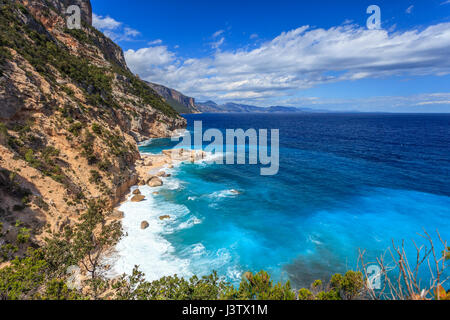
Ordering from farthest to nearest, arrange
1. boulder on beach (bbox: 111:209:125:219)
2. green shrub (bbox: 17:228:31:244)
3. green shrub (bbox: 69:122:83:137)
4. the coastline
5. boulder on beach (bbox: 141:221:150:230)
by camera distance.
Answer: green shrub (bbox: 69:122:83:137)
boulder on beach (bbox: 111:209:125:219)
boulder on beach (bbox: 141:221:150:230)
the coastline
green shrub (bbox: 17:228:31:244)

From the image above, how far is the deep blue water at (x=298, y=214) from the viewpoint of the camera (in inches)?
963

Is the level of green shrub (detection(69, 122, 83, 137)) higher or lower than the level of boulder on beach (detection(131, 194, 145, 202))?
higher

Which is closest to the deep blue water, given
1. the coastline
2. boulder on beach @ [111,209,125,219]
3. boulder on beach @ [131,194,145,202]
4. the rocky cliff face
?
the coastline

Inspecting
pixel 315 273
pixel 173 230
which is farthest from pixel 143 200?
pixel 315 273

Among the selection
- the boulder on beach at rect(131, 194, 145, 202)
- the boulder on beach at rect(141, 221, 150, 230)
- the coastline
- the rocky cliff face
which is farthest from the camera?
the boulder on beach at rect(131, 194, 145, 202)

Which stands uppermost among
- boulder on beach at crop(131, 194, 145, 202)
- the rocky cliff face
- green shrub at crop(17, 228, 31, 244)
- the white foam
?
the rocky cliff face

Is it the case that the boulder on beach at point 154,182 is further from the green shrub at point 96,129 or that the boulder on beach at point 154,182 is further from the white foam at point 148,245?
the green shrub at point 96,129

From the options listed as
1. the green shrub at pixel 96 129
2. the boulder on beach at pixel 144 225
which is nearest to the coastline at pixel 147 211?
the boulder on beach at pixel 144 225

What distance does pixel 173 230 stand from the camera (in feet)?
93.8

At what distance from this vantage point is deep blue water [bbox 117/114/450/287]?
80.2ft

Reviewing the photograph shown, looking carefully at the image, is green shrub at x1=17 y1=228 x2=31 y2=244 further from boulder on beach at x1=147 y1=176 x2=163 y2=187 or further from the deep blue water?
boulder on beach at x1=147 y1=176 x2=163 y2=187

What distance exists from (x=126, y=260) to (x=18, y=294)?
12.0 meters
